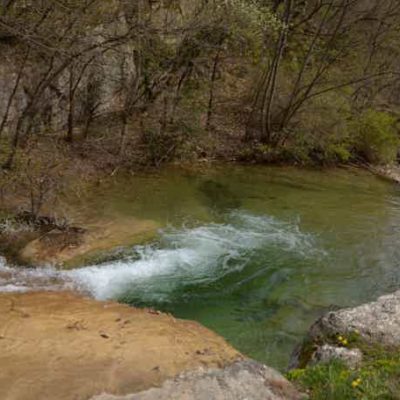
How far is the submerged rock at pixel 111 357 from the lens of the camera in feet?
14.9

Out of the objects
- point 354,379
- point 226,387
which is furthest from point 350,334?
point 226,387

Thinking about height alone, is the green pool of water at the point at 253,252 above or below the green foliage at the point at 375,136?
→ below

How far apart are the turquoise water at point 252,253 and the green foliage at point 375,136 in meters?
2.77

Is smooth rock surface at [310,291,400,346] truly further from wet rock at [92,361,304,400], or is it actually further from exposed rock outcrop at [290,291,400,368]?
wet rock at [92,361,304,400]

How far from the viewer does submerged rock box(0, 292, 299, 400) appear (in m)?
4.53

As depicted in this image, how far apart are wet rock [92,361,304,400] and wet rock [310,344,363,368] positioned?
500mm

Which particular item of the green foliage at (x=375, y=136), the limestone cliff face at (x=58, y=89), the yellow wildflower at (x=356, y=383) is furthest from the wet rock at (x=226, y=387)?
the green foliage at (x=375, y=136)

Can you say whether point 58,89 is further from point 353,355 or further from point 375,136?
point 353,355

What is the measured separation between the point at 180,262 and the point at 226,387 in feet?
12.3

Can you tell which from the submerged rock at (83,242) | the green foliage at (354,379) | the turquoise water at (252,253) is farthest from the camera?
the submerged rock at (83,242)

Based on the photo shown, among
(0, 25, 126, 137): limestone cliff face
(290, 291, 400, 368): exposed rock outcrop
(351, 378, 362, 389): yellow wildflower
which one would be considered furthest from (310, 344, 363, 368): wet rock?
(0, 25, 126, 137): limestone cliff face

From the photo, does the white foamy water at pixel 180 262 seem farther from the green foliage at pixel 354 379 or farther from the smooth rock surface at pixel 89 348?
the green foliage at pixel 354 379

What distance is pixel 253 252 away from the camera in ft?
29.2

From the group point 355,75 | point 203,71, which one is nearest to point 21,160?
point 203,71
